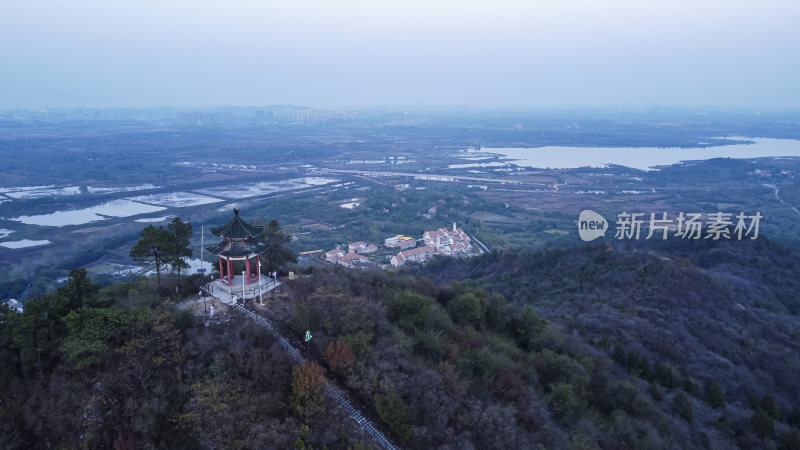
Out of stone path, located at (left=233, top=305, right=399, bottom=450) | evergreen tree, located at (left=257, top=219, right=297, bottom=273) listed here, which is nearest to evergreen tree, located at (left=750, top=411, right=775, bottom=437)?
stone path, located at (left=233, top=305, right=399, bottom=450)

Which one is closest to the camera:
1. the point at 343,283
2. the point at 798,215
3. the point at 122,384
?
the point at 122,384

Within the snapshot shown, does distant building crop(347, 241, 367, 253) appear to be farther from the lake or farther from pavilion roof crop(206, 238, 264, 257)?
the lake

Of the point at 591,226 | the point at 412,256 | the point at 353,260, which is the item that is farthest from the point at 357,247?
the point at 591,226

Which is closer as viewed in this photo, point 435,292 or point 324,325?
point 324,325

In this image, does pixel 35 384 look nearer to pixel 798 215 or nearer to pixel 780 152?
pixel 798 215

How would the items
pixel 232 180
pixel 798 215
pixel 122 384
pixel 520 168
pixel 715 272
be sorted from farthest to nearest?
pixel 520 168, pixel 232 180, pixel 798 215, pixel 715 272, pixel 122 384

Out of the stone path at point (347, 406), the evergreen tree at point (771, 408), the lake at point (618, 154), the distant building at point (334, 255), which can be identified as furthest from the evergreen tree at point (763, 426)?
the lake at point (618, 154)

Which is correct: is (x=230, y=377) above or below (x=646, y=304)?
above

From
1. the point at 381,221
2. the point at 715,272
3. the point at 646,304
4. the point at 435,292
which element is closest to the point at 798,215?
the point at 715,272
